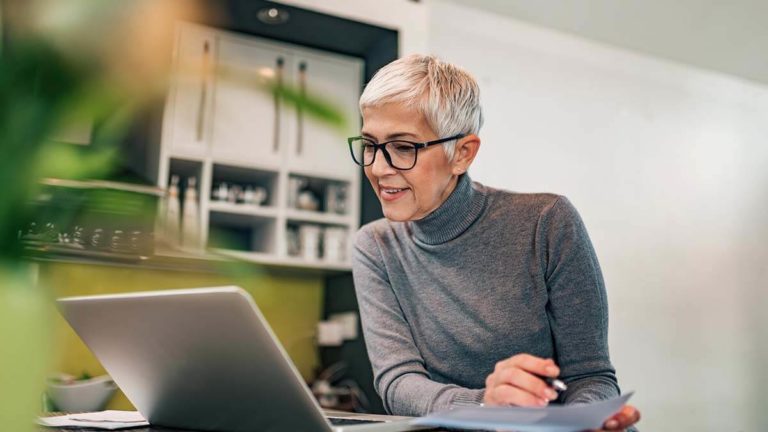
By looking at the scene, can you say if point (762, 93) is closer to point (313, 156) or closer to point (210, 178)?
point (313, 156)

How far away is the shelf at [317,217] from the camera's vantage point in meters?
3.09

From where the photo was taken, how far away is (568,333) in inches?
47.6

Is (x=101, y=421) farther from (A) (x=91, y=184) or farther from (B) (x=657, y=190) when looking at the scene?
(B) (x=657, y=190)

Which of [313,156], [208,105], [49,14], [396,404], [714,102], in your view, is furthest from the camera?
[714,102]

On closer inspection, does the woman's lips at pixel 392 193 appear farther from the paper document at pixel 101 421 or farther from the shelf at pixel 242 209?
the shelf at pixel 242 209

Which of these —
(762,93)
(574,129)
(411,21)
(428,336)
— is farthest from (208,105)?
(762,93)

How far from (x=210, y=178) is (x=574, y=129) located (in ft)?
5.42

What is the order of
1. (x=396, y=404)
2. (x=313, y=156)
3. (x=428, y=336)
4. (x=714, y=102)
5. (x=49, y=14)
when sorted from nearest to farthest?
(x=49, y=14) → (x=396, y=404) → (x=428, y=336) → (x=313, y=156) → (x=714, y=102)

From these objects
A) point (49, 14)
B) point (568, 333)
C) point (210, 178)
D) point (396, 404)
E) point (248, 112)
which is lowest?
point (396, 404)

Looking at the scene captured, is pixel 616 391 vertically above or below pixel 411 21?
below

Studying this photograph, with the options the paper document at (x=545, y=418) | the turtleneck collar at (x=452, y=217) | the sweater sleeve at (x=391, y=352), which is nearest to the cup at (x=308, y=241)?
the sweater sleeve at (x=391, y=352)

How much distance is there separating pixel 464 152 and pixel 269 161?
5.91 ft

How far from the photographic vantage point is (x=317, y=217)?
3.13 meters

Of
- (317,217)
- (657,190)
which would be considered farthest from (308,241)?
(657,190)
